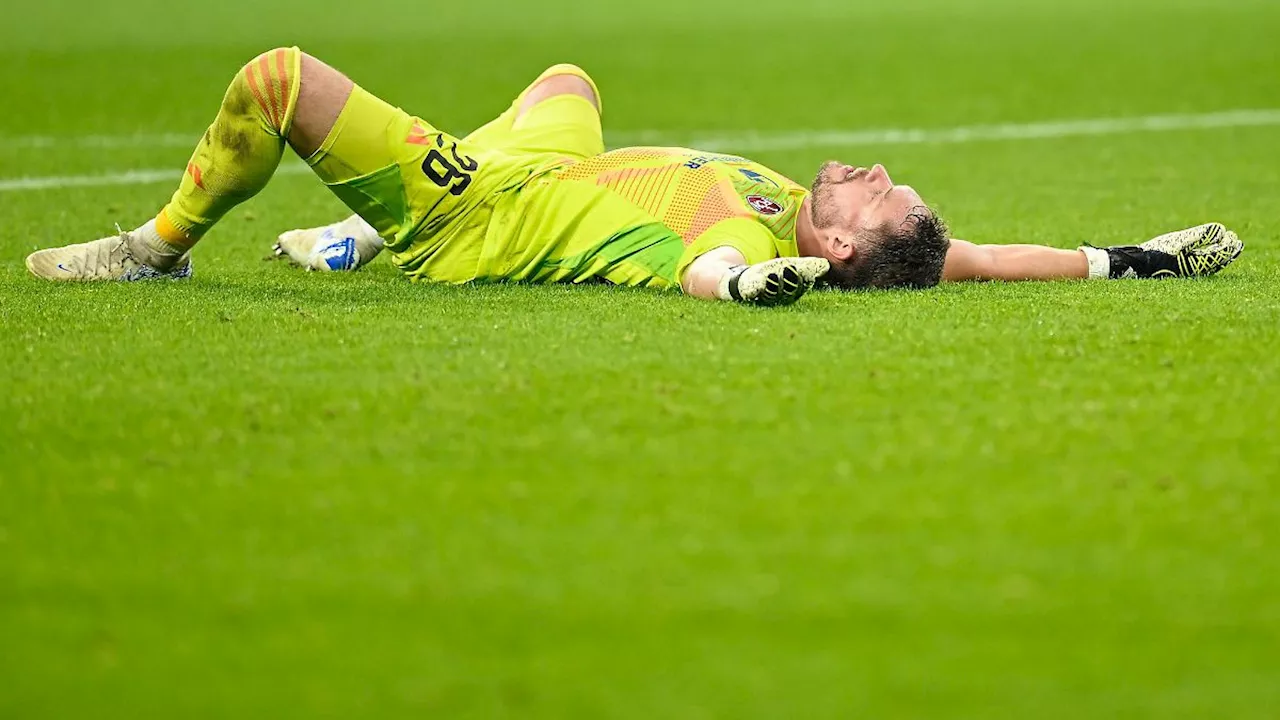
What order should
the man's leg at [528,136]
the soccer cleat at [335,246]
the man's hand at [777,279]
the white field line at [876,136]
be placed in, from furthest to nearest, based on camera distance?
the white field line at [876,136] → the soccer cleat at [335,246] → the man's leg at [528,136] → the man's hand at [777,279]

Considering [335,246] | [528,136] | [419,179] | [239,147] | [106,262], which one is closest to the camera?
[239,147]

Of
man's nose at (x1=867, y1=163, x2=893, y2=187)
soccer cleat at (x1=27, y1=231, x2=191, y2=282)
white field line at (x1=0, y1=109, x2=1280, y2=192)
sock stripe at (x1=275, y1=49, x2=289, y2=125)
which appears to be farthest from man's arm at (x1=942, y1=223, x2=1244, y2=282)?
white field line at (x1=0, y1=109, x2=1280, y2=192)

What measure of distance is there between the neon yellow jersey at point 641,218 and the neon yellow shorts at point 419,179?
73 millimetres

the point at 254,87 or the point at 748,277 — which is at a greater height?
the point at 254,87

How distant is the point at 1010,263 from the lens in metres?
5.24

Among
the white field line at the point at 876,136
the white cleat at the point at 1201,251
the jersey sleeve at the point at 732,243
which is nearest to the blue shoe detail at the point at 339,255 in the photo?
the jersey sleeve at the point at 732,243

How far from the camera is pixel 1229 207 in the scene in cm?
696

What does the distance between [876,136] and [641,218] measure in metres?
5.22

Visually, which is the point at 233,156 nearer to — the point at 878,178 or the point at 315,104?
the point at 315,104

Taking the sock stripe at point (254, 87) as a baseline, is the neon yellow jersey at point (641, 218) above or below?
below

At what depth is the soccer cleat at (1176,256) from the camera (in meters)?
5.22

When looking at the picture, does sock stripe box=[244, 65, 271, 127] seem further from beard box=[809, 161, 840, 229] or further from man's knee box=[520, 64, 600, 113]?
beard box=[809, 161, 840, 229]

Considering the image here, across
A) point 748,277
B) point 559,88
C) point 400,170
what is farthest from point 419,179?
point 748,277

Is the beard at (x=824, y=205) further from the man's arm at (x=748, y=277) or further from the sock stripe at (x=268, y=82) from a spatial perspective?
the sock stripe at (x=268, y=82)
